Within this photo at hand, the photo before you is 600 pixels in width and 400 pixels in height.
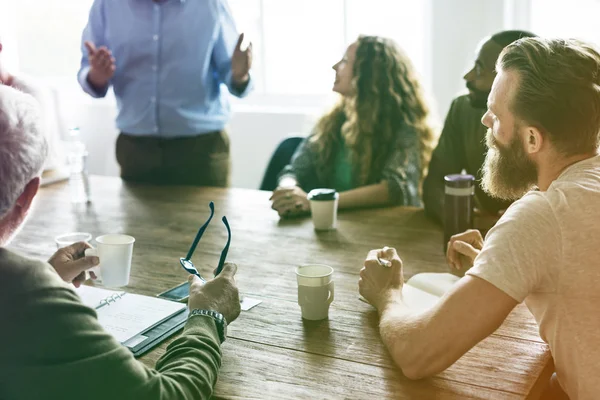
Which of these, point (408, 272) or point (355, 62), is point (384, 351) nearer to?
point (408, 272)

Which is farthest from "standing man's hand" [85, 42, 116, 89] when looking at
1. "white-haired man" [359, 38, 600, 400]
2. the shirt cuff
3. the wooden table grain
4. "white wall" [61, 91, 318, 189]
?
"white-haired man" [359, 38, 600, 400]

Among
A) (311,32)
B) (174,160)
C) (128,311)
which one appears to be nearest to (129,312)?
(128,311)

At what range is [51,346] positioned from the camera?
37.8 inches

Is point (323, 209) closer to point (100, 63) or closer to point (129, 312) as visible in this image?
point (129, 312)

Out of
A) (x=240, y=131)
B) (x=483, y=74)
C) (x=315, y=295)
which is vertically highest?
(x=483, y=74)

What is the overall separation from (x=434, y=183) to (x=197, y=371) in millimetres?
1414

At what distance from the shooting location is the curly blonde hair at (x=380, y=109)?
8.93ft

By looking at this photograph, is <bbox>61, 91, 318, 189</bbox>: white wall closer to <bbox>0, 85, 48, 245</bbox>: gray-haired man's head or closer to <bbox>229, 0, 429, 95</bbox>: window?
<bbox>229, 0, 429, 95</bbox>: window

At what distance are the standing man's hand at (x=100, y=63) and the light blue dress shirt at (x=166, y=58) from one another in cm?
10

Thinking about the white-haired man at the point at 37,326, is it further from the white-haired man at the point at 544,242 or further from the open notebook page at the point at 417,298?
the open notebook page at the point at 417,298

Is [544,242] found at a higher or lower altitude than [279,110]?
higher

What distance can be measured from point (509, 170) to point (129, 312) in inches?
34.1

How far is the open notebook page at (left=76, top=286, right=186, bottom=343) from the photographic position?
4.79 ft

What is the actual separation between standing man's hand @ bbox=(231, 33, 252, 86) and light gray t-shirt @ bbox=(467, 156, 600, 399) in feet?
6.30
